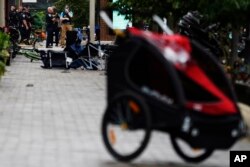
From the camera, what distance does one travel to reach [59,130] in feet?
31.2

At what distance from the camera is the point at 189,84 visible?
6.89 meters

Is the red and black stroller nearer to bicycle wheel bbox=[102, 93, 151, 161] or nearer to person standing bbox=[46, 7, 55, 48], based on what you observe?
bicycle wheel bbox=[102, 93, 151, 161]

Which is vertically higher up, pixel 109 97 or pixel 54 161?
pixel 109 97

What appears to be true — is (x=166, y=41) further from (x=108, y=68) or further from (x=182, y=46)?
(x=108, y=68)

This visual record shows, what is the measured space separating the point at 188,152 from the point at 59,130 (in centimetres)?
246

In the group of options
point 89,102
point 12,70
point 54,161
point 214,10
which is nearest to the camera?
point 54,161

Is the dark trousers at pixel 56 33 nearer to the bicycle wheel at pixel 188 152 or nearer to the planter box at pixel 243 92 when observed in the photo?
the planter box at pixel 243 92

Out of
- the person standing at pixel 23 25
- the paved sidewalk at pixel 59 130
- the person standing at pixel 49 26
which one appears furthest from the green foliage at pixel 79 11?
the paved sidewalk at pixel 59 130

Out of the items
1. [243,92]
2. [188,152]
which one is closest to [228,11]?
[243,92]

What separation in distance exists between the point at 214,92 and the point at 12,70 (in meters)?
13.4

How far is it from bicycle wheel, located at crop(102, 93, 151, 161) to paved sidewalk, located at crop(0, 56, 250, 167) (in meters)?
0.17

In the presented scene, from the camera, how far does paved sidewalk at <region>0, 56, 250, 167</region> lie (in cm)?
752

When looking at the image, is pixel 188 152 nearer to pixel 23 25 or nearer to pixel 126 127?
pixel 126 127

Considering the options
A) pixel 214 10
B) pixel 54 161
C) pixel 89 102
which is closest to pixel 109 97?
pixel 54 161
